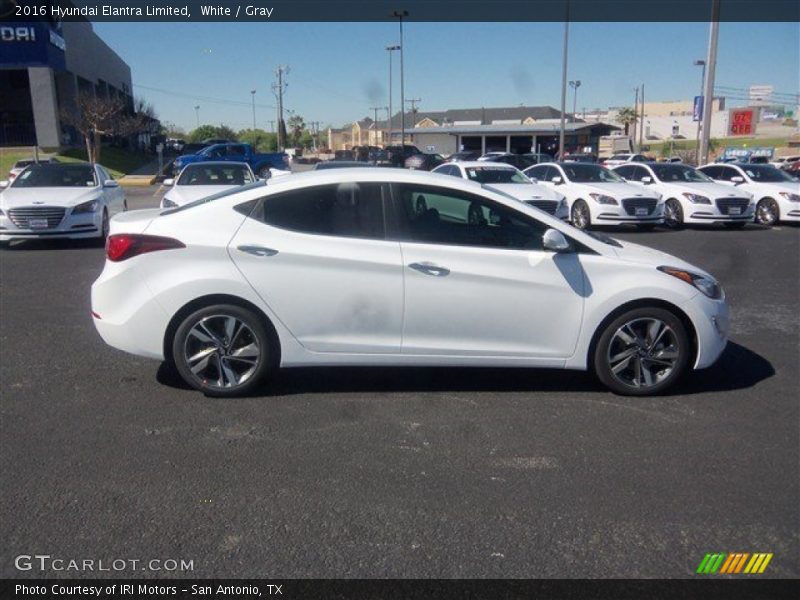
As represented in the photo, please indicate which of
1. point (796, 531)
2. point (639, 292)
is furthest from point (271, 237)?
point (796, 531)

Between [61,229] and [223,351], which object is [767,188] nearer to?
[61,229]

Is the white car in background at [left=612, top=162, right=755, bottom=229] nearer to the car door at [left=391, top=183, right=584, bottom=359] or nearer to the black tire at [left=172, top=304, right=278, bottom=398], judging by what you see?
the car door at [left=391, top=183, right=584, bottom=359]

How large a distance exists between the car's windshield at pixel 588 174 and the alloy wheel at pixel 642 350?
471 inches

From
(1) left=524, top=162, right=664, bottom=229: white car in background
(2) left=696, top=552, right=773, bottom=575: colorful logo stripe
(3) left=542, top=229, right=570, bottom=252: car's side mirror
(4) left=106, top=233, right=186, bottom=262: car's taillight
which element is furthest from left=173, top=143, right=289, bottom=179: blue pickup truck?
(2) left=696, top=552, right=773, bottom=575: colorful logo stripe

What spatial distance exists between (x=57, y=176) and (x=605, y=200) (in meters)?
10.9

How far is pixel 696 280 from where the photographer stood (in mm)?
5344

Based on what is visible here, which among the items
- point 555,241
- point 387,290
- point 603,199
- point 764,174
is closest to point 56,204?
point 387,290

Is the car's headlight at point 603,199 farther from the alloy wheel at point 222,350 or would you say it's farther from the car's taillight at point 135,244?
the car's taillight at point 135,244

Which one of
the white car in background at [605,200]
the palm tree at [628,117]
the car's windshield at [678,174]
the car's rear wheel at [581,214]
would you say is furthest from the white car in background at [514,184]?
the palm tree at [628,117]

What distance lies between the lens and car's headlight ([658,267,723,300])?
5.31 meters

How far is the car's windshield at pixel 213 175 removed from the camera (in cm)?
1338

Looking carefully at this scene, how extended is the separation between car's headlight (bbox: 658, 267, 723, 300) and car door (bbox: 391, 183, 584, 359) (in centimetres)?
70

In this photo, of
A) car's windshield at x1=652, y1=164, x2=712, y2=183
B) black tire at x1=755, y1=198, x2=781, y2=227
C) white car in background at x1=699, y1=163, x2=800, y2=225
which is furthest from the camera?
car's windshield at x1=652, y1=164, x2=712, y2=183
